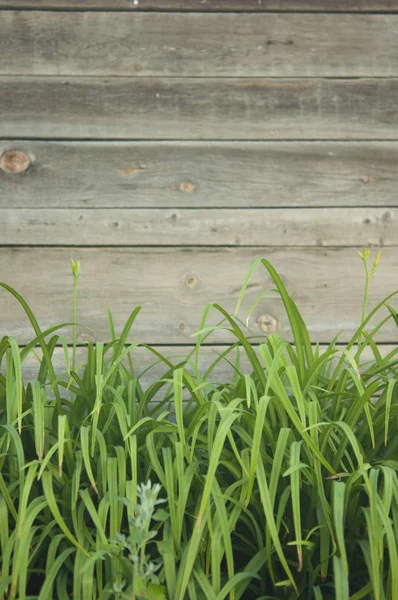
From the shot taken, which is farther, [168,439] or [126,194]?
[126,194]

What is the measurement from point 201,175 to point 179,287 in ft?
1.05

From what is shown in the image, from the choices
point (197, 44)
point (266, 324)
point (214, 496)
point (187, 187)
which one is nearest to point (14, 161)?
point (187, 187)

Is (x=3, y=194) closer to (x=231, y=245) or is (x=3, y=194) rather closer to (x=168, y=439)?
(x=231, y=245)

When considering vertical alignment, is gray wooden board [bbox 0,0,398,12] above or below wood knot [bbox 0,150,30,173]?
above

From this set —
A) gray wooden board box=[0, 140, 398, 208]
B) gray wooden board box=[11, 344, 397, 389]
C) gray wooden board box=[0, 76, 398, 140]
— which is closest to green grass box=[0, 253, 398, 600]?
gray wooden board box=[11, 344, 397, 389]

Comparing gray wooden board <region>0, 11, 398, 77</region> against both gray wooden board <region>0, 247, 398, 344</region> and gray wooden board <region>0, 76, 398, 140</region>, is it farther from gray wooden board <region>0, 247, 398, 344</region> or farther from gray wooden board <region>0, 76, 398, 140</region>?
gray wooden board <region>0, 247, 398, 344</region>

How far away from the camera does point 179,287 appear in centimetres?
197

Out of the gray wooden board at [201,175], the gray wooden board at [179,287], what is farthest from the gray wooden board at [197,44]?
the gray wooden board at [179,287]

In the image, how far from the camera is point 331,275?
6.53 feet

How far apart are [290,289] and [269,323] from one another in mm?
114

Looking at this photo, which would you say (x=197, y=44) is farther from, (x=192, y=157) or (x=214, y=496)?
(x=214, y=496)

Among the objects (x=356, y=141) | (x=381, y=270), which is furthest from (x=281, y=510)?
(x=356, y=141)

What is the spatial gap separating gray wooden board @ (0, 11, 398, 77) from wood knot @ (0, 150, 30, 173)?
220 mm

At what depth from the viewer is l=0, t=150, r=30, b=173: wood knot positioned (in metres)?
1.94
